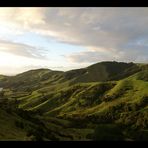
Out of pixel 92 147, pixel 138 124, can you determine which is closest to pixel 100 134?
pixel 138 124

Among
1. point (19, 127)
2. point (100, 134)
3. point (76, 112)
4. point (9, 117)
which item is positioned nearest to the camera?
point (19, 127)

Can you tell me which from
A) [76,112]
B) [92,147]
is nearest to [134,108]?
[76,112]

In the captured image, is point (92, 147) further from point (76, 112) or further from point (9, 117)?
point (76, 112)

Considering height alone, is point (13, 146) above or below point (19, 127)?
above
